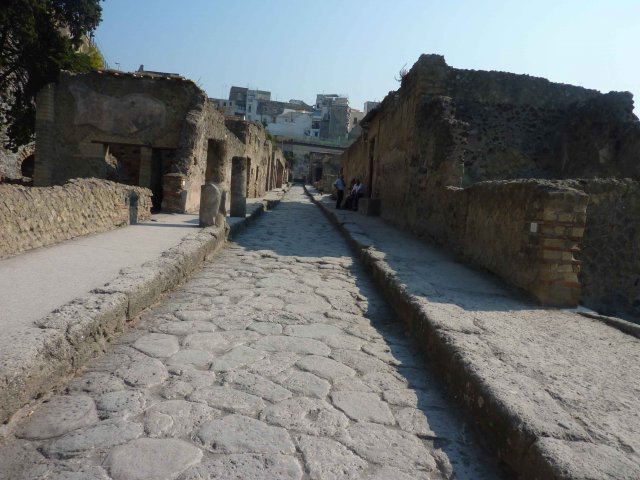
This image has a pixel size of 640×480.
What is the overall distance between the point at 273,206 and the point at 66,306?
14.6m

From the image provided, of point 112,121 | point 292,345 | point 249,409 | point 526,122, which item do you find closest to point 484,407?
point 249,409

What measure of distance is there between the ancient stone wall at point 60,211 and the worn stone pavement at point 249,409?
5.64 ft

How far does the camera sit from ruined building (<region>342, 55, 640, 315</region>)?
4.21m

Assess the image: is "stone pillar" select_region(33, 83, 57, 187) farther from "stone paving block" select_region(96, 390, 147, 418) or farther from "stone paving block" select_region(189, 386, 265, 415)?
"stone paving block" select_region(189, 386, 265, 415)

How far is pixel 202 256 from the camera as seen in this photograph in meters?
5.99

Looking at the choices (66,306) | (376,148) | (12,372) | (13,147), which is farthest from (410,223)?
(13,147)

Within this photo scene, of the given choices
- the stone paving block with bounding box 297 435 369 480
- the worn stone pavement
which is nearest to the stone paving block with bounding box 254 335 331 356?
the worn stone pavement

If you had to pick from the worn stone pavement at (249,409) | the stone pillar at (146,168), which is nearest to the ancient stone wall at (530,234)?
the worn stone pavement at (249,409)

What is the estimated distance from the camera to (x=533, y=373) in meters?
2.52

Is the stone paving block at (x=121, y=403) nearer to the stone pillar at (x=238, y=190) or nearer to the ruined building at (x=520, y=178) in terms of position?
the ruined building at (x=520, y=178)

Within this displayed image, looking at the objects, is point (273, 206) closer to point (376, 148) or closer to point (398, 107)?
point (376, 148)

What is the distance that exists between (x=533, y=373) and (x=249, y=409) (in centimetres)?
147

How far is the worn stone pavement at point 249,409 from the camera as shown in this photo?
1.88 metres

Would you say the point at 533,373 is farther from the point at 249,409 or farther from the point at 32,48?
the point at 32,48
